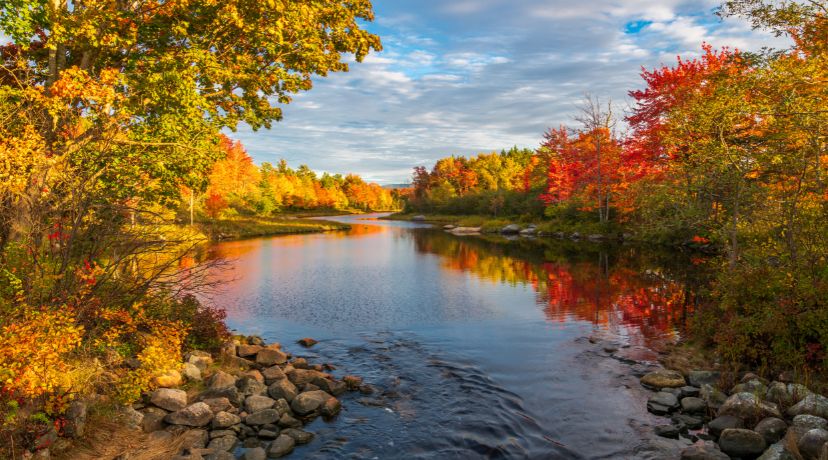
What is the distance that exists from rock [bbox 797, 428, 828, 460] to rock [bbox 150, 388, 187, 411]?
1218 cm

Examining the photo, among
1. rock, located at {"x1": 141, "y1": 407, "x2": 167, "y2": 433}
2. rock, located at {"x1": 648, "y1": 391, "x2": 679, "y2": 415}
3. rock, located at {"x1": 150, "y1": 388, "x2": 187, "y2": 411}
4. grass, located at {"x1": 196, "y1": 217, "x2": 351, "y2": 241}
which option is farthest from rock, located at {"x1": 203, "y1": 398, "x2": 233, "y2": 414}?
grass, located at {"x1": 196, "y1": 217, "x2": 351, "y2": 241}

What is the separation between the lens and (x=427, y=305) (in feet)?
76.0

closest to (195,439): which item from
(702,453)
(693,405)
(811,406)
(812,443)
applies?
(702,453)

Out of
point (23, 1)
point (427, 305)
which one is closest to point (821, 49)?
point (427, 305)

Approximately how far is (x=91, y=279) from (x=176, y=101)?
6254 millimetres

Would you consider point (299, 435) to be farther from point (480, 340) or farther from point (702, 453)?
point (480, 340)

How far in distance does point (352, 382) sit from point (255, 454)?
4085 millimetres

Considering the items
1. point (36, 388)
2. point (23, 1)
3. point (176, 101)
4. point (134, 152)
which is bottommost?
point (36, 388)

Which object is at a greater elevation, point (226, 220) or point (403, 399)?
point (226, 220)

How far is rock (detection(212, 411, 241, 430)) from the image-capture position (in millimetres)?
10273

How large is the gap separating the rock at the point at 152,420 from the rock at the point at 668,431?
1064cm

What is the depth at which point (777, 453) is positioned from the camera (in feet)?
27.7

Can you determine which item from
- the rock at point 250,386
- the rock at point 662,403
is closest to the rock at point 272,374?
the rock at point 250,386

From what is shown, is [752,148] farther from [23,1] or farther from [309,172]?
[309,172]
